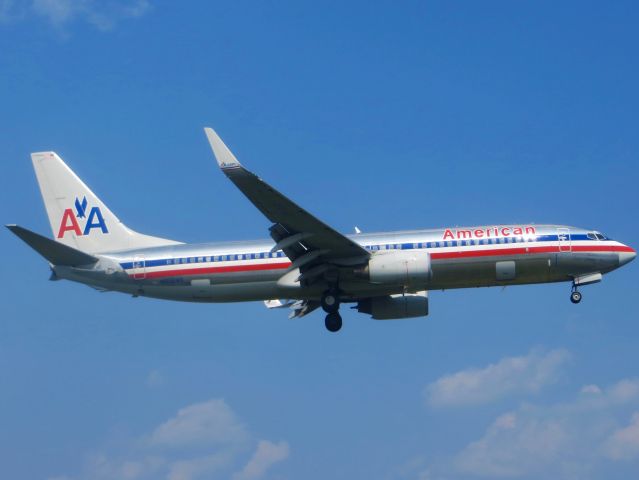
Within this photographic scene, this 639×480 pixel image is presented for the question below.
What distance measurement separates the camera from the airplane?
48.1 m

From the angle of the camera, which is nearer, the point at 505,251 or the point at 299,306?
the point at 505,251

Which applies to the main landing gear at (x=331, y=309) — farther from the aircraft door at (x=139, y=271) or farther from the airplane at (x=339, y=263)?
the aircraft door at (x=139, y=271)

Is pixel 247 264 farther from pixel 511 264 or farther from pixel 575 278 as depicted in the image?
pixel 575 278

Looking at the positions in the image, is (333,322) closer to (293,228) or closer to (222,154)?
(293,228)

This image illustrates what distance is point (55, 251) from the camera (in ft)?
161

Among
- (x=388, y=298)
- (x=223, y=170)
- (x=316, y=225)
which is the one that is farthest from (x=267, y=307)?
(x=223, y=170)

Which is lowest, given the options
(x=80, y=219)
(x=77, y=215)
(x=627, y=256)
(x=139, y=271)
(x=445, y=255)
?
(x=445, y=255)

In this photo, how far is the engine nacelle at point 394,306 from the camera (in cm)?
5328

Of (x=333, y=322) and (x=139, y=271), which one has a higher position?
(x=139, y=271)

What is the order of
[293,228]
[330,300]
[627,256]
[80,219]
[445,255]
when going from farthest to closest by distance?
[80,219]
[627,256]
[330,300]
[445,255]
[293,228]

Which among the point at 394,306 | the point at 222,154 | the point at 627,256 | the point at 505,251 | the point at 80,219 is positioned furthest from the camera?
the point at 80,219

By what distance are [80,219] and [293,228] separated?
1309 centimetres

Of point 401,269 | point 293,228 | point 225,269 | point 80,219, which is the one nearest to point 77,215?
point 80,219

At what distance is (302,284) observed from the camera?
1957 inches
